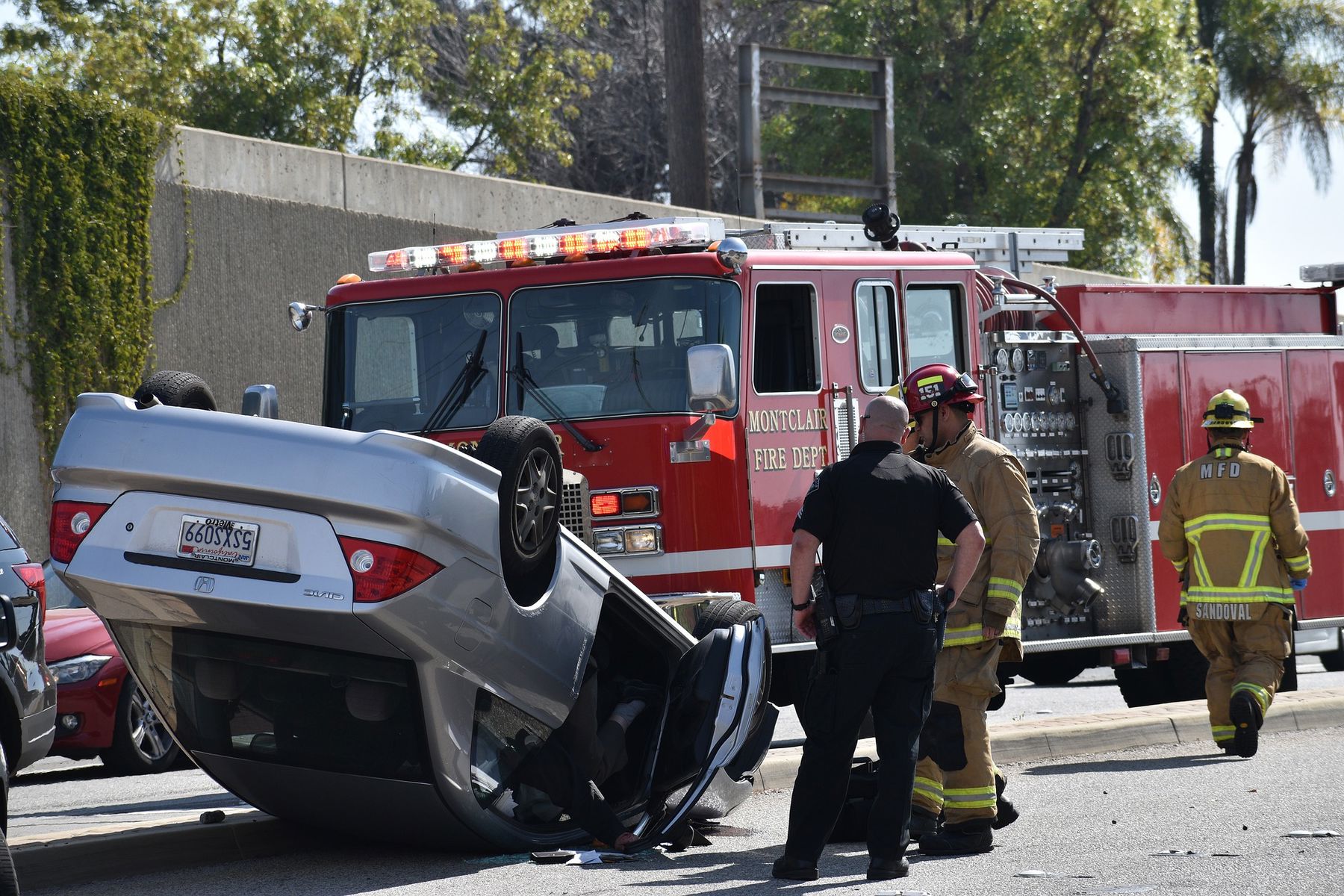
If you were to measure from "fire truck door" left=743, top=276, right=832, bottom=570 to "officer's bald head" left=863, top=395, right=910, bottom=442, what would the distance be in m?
2.50

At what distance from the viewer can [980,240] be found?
12.5 m

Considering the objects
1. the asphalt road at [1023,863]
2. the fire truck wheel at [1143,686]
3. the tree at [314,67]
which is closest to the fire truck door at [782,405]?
the asphalt road at [1023,863]

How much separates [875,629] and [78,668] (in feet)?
19.4

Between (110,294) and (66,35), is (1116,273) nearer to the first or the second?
(66,35)

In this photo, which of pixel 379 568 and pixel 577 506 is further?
pixel 577 506

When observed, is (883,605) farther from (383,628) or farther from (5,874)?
(5,874)

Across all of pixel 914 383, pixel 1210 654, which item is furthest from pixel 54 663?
pixel 1210 654

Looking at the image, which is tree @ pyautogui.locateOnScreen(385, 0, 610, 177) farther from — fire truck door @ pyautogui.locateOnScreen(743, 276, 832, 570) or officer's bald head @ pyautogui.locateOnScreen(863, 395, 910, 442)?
officer's bald head @ pyautogui.locateOnScreen(863, 395, 910, 442)

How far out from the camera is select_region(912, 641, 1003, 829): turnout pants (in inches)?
281

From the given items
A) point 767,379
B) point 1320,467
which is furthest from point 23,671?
point 1320,467

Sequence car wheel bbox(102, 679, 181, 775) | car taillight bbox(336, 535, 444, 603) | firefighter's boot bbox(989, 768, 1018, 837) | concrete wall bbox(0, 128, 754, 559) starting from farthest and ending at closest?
concrete wall bbox(0, 128, 754, 559) < car wheel bbox(102, 679, 181, 775) < firefighter's boot bbox(989, 768, 1018, 837) < car taillight bbox(336, 535, 444, 603)

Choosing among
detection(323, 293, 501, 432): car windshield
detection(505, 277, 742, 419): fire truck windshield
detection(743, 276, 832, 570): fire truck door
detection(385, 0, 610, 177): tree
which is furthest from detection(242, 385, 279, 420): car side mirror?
detection(385, 0, 610, 177): tree

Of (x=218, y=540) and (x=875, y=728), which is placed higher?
(x=218, y=540)

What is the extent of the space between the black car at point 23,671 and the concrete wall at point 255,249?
7.11m
